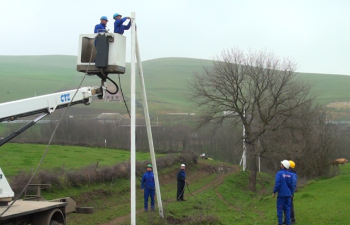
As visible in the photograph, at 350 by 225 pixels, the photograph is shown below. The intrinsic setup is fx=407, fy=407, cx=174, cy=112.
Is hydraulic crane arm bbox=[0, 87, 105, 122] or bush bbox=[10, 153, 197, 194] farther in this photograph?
bush bbox=[10, 153, 197, 194]

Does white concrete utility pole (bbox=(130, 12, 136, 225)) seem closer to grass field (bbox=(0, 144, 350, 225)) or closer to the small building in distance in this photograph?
grass field (bbox=(0, 144, 350, 225))

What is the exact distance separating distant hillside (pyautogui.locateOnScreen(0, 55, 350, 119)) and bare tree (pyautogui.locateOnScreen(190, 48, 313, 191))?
68.6 feet

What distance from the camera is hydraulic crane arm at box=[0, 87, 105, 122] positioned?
9594mm

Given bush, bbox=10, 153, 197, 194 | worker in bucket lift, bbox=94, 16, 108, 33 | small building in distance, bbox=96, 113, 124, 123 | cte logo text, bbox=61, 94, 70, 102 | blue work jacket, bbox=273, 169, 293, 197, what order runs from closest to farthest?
cte logo text, bbox=61, 94, 70, 102 < worker in bucket lift, bbox=94, 16, 108, 33 < blue work jacket, bbox=273, 169, 293, 197 < bush, bbox=10, 153, 197, 194 < small building in distance, bbox=96, 113, 124, 123

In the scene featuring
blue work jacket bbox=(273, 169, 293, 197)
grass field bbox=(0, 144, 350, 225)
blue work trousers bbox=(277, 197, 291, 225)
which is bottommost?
grass field bbox=(0, 144, 350, 225)

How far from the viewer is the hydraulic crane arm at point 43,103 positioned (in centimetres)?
959

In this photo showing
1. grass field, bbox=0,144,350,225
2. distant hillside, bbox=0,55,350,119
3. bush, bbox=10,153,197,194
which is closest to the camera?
grass field, bbox=0,144,350,225

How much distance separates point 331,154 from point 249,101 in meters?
19.2

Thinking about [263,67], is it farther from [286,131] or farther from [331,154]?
[331,154]

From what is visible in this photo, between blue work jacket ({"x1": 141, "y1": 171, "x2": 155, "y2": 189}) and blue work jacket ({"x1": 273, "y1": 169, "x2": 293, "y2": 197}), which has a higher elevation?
blue work jacket ({"x1": 273, "y1": 169, "x2": 293, "y2": 197})

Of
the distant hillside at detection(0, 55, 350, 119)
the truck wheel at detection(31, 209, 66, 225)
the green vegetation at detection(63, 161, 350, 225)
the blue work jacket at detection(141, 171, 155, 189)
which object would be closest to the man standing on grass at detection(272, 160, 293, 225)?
the green vegetation at detection(63, 161, 350, 225)

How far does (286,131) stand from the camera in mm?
38000

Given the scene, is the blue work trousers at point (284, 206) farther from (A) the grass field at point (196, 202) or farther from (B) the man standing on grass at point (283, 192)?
(A) the grass field at point (196, 202)

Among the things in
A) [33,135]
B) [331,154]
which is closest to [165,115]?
[33,135]
